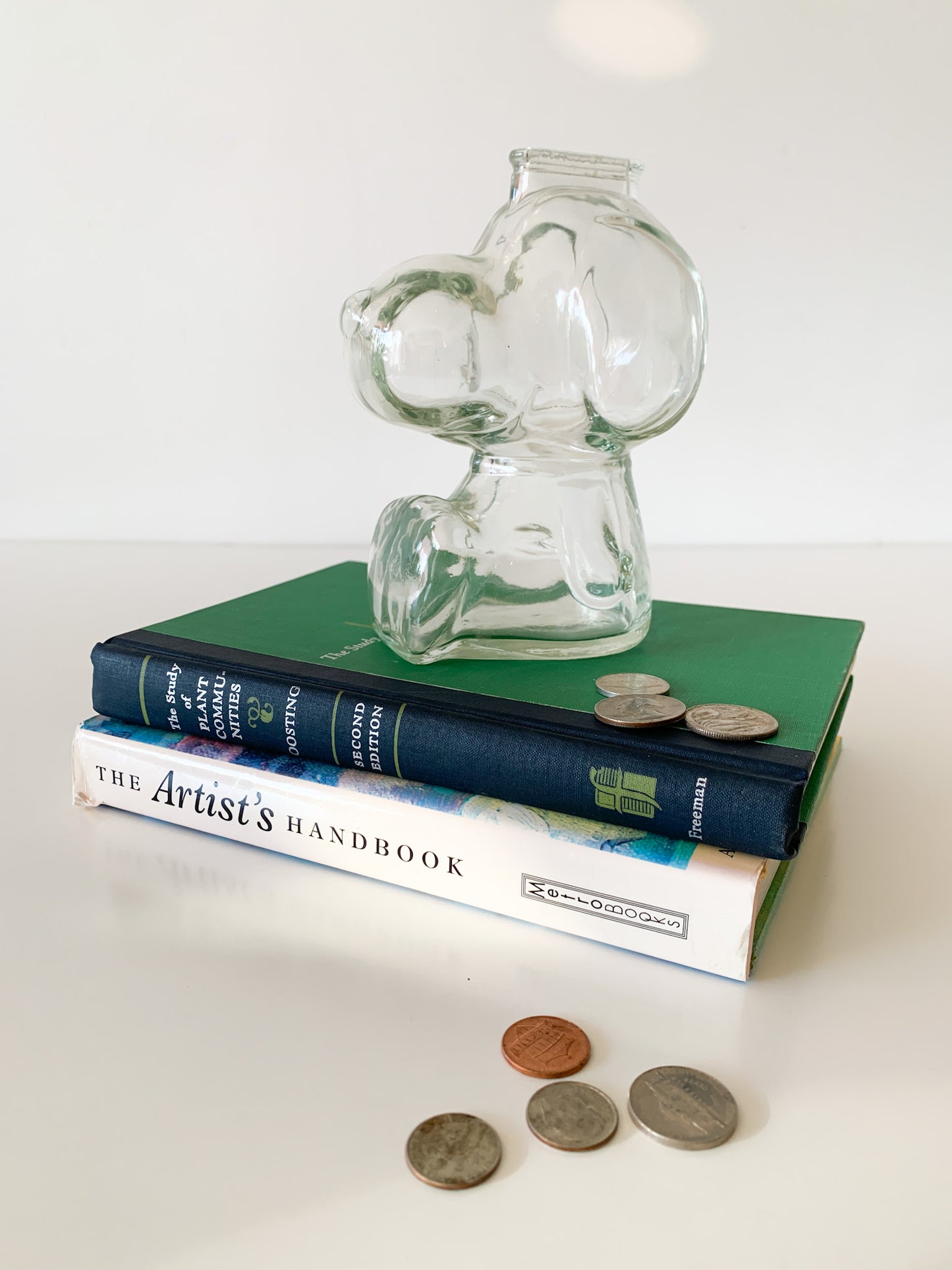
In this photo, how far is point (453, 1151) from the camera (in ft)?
1.63

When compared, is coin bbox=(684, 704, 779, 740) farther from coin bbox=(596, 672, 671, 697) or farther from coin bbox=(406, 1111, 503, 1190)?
coin bbox=(406, 1111, 503, 1190)

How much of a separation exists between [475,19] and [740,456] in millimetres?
930

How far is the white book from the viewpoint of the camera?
0.63 m

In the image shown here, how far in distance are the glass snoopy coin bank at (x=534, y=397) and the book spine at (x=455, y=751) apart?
4.1 inches

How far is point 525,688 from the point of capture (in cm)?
75

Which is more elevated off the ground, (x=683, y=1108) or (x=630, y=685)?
(x=630, y=685)

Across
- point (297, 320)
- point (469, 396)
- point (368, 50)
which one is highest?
point (368, 50)

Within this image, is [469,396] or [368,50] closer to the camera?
[469,396]

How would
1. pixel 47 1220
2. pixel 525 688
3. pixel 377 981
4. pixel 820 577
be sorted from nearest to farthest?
1. pixel 47 1220
2. pixel 377 981
3. pixel 525 688
4. pixel 820 577

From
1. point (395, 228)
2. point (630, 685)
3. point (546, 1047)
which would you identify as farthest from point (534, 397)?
point (395, 228)

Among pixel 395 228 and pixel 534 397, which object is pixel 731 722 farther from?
pixel 395 228

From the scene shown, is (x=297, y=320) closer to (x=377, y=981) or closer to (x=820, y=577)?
(x=820, y=577)

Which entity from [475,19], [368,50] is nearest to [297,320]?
[368,50]

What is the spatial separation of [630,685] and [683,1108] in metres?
0.29
